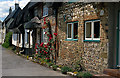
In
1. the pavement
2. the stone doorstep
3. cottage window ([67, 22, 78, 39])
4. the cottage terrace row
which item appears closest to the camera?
the stone doorstep

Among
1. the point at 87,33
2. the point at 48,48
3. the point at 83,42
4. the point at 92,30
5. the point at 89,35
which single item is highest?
the point at 92,30

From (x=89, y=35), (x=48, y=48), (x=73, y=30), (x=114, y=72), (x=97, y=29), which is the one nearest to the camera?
(x=114, y=72)

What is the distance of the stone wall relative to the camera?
7.96 metres

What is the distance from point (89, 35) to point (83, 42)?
1.61 ft

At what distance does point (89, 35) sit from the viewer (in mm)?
9070

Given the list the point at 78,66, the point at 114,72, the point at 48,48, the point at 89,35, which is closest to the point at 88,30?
the point at 89,35

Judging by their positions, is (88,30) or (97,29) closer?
(97,29)

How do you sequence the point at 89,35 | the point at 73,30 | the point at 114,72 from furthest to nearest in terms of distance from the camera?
the point at 73,30 < the point at 89,35 < the point at 114,72

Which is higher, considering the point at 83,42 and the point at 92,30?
the point at 92,30

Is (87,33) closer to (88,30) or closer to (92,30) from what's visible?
(88,30)

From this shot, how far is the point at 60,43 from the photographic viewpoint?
11.7 meters

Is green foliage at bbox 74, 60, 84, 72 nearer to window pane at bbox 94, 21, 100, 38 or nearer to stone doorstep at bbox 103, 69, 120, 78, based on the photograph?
window pane at bbox 94, 21, 100, 38

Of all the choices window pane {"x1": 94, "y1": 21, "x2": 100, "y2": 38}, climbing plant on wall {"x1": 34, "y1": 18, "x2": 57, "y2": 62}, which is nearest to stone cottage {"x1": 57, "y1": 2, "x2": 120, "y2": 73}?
window pane {"x1": 94, "y1": 21, "x2": 100, "y2": 38}

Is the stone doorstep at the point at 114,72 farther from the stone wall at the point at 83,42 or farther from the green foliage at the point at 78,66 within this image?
the green foliage at the point at 78,66
